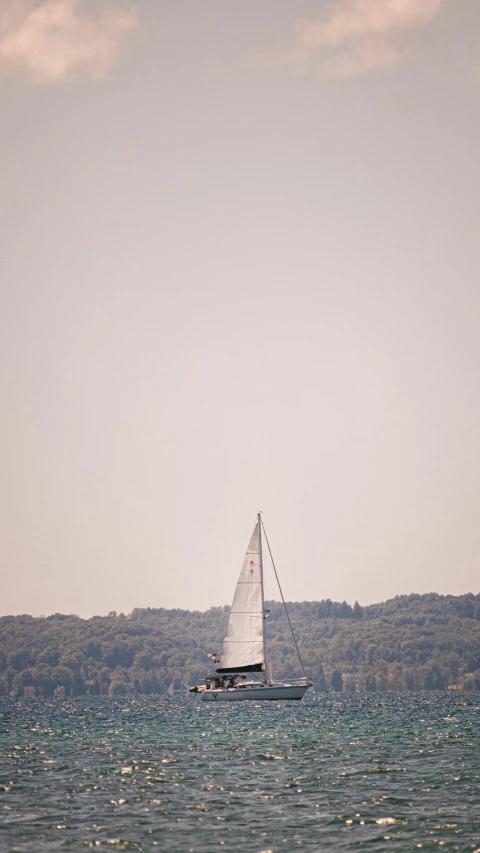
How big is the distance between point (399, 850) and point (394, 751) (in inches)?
1083

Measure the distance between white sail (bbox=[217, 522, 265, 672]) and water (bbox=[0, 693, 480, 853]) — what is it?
46228 millimetres

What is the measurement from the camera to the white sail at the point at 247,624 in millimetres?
112875

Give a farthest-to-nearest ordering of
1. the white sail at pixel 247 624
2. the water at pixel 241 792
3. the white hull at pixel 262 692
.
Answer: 1. the white sail at pixel 247 624
2. the white hull at pixel 262 692
3. the water at pixel 241 792

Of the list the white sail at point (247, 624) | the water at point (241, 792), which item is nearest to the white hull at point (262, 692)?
the white sail at point (247, 624)

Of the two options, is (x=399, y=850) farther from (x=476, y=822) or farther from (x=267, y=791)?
(x=267, y=791)

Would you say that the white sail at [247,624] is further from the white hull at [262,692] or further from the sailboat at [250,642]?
the white hull at [262,692]

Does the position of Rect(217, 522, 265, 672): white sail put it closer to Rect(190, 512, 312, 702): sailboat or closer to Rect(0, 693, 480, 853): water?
Rect(190, 512, 312, 702): sailboat

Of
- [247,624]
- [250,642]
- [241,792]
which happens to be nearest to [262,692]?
[250,642]

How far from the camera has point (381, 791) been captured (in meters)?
37.2

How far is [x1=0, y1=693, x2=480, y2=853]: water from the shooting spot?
28562 mm

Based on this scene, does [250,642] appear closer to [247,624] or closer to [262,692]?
[247,624]

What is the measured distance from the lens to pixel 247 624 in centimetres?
11319

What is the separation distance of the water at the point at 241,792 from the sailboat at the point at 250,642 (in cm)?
4608

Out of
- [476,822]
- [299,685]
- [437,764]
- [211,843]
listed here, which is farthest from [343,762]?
[299,685]
